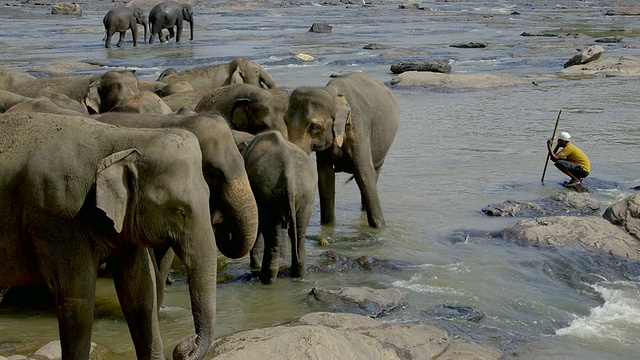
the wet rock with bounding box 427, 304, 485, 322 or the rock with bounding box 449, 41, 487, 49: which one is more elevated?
the wet rock with bounding box 427, 304, 485, 322

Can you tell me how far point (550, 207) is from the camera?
12.3 m

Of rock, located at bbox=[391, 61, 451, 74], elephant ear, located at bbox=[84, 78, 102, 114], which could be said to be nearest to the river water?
rock, located at bbox=[391, 61, 451, 74]

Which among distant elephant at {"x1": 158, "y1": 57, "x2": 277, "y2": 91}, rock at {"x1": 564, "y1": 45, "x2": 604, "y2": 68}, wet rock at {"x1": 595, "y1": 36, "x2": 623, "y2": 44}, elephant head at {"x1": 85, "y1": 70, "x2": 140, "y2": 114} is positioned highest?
elephant head at {"x1": 85, "y1": 70, "x2": 140, "y2": 114}

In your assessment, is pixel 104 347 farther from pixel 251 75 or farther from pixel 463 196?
pixel 251 75

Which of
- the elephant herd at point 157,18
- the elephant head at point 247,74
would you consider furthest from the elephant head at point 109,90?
the elephant herd at point 157,18

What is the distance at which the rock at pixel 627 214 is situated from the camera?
10922 millimetres

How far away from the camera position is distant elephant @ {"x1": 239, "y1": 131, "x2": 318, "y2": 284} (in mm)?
8656

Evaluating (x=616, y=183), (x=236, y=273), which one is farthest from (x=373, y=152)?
(x=616, y=183)

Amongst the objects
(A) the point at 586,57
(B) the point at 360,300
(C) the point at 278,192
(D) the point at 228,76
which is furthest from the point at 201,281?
(A) the point at 586,57

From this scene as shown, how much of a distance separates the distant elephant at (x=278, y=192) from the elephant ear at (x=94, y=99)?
11.9 ft

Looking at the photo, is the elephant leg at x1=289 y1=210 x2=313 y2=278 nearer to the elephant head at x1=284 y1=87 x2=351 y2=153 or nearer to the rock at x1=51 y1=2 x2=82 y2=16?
the elephant head at x1=284 y1=87 x2=351 y2=153

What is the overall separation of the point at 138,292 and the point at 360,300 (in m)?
2.54

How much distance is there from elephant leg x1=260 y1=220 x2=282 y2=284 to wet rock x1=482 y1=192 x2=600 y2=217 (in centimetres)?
383

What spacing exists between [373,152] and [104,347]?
203 inches
